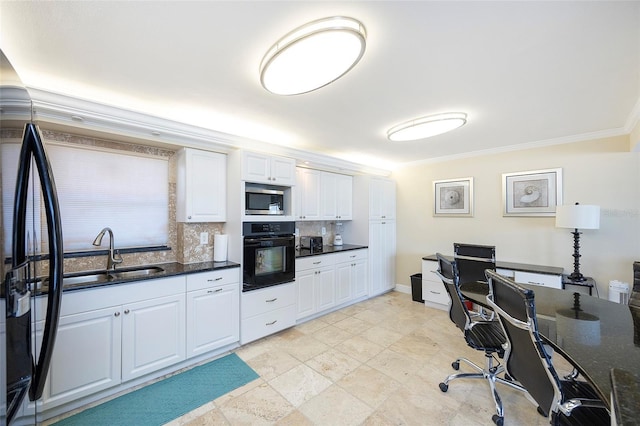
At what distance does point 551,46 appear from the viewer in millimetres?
1543

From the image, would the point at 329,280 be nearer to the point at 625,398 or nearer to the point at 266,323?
the point at 266,323

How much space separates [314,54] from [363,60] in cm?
39

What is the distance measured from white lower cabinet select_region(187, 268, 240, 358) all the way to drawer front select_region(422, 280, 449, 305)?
2936 millimetres

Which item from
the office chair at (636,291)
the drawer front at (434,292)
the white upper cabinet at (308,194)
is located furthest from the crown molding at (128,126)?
the office chair at (636,291)

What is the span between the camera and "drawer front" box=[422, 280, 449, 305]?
3.95m

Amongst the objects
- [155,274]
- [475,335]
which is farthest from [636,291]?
[155,274]

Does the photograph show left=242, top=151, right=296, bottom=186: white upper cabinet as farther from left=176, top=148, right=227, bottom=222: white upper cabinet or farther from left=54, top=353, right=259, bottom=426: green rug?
left=54, top=353, right=259, bottom=426: green rug

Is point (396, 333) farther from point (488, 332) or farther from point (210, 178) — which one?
point (210, 178)

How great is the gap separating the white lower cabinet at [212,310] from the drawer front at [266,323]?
9 cm

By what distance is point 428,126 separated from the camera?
2.67 meters

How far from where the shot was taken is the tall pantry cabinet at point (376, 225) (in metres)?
4.43

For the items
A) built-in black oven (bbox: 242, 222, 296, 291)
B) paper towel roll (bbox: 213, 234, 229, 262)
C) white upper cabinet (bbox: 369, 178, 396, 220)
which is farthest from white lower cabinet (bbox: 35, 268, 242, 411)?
white upper cabinet (bbox: 369, 178, 396, 220)

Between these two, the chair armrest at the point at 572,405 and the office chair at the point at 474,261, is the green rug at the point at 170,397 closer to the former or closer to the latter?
the chair armrest at the point at 572,405

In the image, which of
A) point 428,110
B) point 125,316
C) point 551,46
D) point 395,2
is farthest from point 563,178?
point 125,316
